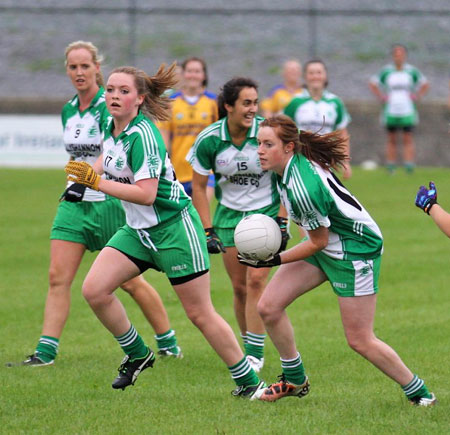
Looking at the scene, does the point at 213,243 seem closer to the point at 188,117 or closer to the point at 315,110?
the point at 188,117

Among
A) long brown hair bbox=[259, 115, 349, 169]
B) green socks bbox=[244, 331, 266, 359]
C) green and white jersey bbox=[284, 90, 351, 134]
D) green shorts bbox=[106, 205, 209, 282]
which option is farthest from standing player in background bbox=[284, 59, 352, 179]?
green shorts bbox=[106, 205, 209, 282]

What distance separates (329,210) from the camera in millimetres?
5949

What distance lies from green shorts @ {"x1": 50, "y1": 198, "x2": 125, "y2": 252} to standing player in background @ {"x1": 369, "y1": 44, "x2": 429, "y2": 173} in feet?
46.7

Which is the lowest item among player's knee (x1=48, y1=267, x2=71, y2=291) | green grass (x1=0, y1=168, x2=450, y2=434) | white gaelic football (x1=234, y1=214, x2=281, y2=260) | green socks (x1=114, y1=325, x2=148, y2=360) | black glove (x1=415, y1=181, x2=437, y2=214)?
green grass (x1=0, y1=168, x2=450, y2=434)

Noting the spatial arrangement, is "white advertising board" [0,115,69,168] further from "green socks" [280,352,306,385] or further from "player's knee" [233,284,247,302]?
"green socks" [280,352,306,385]

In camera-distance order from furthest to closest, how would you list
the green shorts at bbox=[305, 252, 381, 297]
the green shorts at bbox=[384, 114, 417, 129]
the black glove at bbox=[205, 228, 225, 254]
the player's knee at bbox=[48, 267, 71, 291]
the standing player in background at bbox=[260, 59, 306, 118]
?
1. the green shorts at bbox=[384, 114, 417, 129]
2. the standing player in background at bbox=[260, 59, 306, 118]
3. the player's knee at bbox=[48, 267, 71, 291]
4. the black glove at bbox=[205, 228, 225, 254]
5. the green shorts at bbox=[305, 252, 381, 297]

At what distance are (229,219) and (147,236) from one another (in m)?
1.57

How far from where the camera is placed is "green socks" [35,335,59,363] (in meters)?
7.57

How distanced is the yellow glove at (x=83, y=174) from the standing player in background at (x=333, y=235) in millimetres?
993

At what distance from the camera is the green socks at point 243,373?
250 inches

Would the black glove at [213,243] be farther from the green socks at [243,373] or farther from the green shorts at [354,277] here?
the green shorts at [354,277]

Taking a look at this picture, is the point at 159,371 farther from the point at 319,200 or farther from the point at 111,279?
the point at 319,200

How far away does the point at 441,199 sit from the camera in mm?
16812

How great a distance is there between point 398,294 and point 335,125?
133 inches
